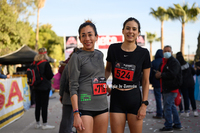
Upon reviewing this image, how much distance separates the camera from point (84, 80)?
2.71 metres

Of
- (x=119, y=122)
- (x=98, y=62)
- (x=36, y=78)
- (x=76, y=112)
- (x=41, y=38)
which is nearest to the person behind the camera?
(x=76, y=112)

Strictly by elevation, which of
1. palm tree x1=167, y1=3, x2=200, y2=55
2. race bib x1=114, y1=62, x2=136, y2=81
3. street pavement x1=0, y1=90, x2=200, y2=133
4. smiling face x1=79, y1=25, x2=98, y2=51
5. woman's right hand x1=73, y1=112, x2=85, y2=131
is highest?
palm tree x1=167, y1=3, x2=200, y2=55

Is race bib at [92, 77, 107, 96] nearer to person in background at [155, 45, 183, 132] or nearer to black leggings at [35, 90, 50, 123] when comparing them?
person in background at [155, 45, 183, 132]

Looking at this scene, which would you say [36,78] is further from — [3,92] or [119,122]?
[119,122]

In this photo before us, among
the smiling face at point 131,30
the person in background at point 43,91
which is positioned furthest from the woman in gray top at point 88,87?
the person in background at point 43,91

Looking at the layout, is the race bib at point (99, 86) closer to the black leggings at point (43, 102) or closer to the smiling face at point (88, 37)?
the smiling face at point (88, 37)

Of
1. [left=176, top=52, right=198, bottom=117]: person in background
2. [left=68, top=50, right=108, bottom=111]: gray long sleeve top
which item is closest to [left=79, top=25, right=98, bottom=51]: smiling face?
[left=68, top=50, right=108, bottom=111]: gray long sleeve top

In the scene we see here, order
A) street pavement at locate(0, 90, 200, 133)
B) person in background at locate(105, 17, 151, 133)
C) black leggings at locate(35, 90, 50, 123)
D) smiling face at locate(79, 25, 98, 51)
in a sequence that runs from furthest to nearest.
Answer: black leggings at locate(35, 90, 50, 123) → street pavement at locate(0, 90, 200, 133) → person in background at locate(105, 17, 151, 133) → smiling face at locate(79, 25, 98, 51)

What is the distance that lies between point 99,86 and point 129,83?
1.60 ft

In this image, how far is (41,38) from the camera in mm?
60969

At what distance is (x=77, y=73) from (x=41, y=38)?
6047 cm

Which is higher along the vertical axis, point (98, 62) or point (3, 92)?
point (98, 62)

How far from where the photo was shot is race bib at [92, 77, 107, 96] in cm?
271

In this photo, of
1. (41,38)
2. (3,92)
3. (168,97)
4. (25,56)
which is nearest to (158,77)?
(168,97)
